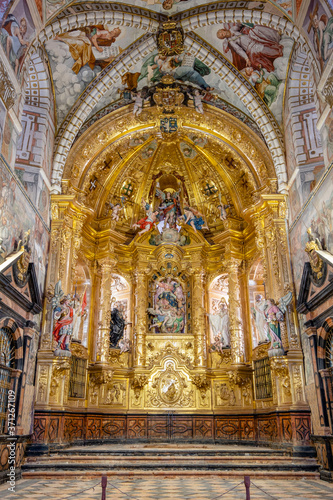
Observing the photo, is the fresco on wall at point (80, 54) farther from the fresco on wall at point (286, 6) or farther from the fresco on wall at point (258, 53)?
the fresco on wall at point (286, 6)

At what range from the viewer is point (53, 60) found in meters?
14.8

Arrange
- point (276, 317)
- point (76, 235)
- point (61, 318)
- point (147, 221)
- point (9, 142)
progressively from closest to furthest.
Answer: point (9, 142)
point (276, 317)
point (61, 318)
point (76, 235)
point (147, 221)

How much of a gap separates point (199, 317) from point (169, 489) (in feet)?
31.1

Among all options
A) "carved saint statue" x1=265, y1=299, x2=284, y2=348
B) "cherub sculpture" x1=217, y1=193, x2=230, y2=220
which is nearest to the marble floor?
"carved saint statue" x1=265, y1=299, x2=284, y2=348

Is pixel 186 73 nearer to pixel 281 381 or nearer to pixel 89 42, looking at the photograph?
pixel 89 42

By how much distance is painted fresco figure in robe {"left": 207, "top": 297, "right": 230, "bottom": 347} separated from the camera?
58.2 feet

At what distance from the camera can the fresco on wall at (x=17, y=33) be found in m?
10.5

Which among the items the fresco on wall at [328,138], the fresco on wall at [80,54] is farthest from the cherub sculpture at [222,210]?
the fresco on wall at [328,138]

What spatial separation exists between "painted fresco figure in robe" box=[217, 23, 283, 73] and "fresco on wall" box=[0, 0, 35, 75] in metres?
6.38

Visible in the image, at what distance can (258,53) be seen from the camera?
589 inches

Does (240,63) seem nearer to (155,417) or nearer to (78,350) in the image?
(78,350)

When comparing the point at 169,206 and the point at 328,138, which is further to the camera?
the point at 169,206

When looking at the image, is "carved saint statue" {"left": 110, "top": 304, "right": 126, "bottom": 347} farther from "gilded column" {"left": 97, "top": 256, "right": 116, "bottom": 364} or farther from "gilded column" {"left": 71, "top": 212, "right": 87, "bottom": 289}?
"gilded column" {"left": 71, "top": 212, "right": 87, "bottom": 289}

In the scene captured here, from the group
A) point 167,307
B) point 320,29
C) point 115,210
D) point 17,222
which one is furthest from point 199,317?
point 320,29
